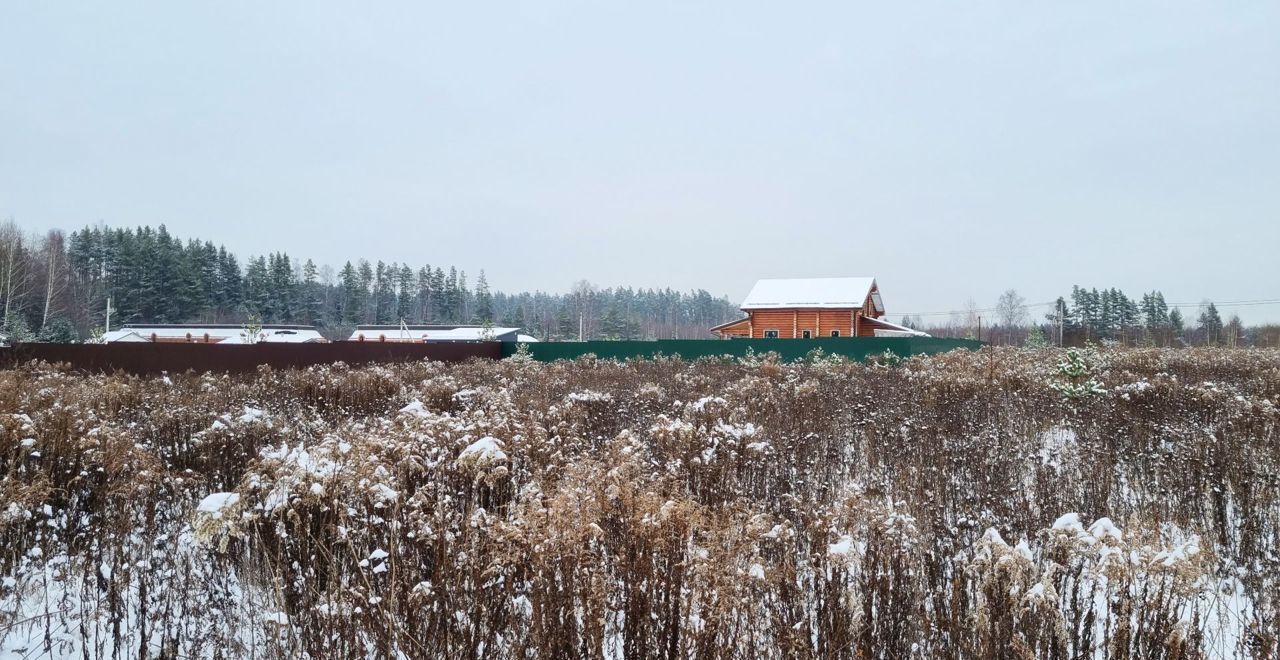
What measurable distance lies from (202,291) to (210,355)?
149 feet

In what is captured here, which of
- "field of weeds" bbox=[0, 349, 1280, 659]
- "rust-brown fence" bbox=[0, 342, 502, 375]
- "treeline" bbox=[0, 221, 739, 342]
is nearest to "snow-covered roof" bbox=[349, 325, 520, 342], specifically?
"treeline" bbox=[0, 221, 739, 342]

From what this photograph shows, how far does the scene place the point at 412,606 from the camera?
102 inches

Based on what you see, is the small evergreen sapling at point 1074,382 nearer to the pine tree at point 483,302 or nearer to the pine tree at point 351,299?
the pine tree at point 483,302

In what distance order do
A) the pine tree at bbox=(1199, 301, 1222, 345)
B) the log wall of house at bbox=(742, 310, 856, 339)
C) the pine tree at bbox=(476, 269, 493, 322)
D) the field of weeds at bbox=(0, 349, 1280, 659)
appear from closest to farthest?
1. the field of weeds at bbox=(0, 349, 1280, 659)
2. the log wall of house at bbox=(742, 310, 856, 339)
3. the pine tree at bbox=(1199, 301, 1222, 345)
4. the pine tree at bbox=(476, 269, 493, 322)

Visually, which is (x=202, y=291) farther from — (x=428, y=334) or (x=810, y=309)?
(x=810, y=309)

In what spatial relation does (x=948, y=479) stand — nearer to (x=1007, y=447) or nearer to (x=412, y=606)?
(x=1007, y=447)

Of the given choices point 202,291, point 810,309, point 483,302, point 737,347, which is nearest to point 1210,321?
point 810,309

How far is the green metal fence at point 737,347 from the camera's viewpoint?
22.5m

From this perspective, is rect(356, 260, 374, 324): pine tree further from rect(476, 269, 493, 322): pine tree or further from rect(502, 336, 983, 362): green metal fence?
rect(502, 336, 983, 362): green metal fence

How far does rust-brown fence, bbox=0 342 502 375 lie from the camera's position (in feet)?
52.6

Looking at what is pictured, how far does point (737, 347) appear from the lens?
78.0 ft

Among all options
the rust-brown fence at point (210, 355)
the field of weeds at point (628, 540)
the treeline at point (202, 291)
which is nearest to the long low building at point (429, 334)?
the treeline at point (202, 291)

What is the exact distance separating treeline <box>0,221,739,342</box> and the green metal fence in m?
20.0

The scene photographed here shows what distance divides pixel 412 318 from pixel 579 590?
77.3m
